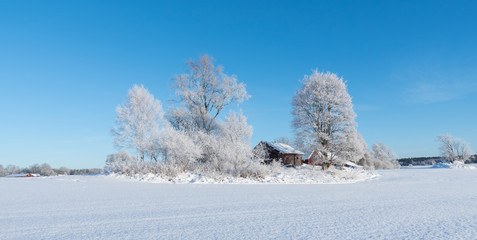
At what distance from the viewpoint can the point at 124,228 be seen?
3973mm

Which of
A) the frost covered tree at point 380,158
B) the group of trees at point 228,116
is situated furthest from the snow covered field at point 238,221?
the frost covered tree at point 380,158

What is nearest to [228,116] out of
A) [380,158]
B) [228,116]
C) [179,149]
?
[228,116]

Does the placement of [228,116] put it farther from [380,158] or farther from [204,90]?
[380,158]

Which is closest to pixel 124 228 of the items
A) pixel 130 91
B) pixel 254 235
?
pixel 254 235

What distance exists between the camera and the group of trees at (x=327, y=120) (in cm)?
2150

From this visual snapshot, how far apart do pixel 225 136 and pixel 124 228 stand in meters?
17.2

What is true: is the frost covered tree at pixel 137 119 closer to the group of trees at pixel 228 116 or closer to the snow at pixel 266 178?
the group of trees at pixel 228 116

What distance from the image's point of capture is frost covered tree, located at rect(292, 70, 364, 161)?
Result: 2150 centimetres

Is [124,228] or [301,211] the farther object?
[301,211]

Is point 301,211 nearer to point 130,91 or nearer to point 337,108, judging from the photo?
point 337,108

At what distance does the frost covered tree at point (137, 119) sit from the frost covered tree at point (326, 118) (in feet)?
41.3

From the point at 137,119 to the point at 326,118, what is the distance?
53.8 ft

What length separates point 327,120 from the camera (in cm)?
2195

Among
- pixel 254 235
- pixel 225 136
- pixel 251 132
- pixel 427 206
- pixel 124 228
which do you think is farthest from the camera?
pixel 251 132
